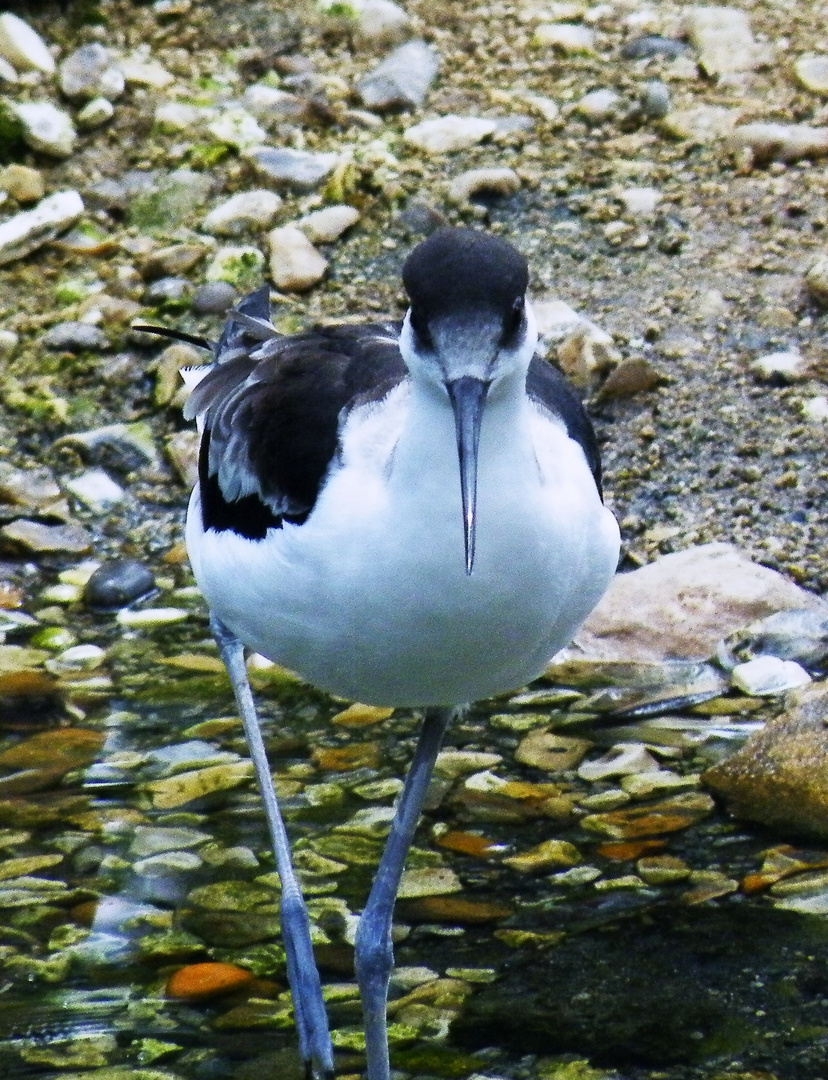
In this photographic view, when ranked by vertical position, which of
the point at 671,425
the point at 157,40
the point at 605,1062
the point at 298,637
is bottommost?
the point at 605,1062

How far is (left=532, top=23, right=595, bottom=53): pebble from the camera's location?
7.19 metres

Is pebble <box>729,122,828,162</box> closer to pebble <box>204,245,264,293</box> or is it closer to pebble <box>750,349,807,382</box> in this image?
pebble <box>750,349,807,382</box>

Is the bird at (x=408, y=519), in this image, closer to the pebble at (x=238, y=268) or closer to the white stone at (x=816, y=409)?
the white stone at (x=816, y=409)

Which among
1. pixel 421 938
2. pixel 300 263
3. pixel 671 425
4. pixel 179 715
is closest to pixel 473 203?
pixel 300 263

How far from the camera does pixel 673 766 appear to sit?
455cm

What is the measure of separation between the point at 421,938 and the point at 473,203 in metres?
3.22

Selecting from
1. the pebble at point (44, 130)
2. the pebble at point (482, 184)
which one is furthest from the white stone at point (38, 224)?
the pebble at point (482, 184)

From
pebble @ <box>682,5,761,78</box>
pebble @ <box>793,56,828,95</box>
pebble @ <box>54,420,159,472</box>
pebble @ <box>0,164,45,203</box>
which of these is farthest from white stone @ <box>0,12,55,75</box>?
pebble @ <box>793,56,828,95</box>

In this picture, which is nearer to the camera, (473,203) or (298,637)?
(298,637)

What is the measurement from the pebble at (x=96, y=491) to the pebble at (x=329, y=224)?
1227 mm

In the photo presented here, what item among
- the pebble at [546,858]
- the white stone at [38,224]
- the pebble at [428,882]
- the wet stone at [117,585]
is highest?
the white stone at [38,224]

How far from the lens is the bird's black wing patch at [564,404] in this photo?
11.2ft

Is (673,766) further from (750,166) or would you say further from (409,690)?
(750,166)

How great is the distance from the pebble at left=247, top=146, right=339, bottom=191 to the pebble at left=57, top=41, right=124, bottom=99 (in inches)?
26.6
